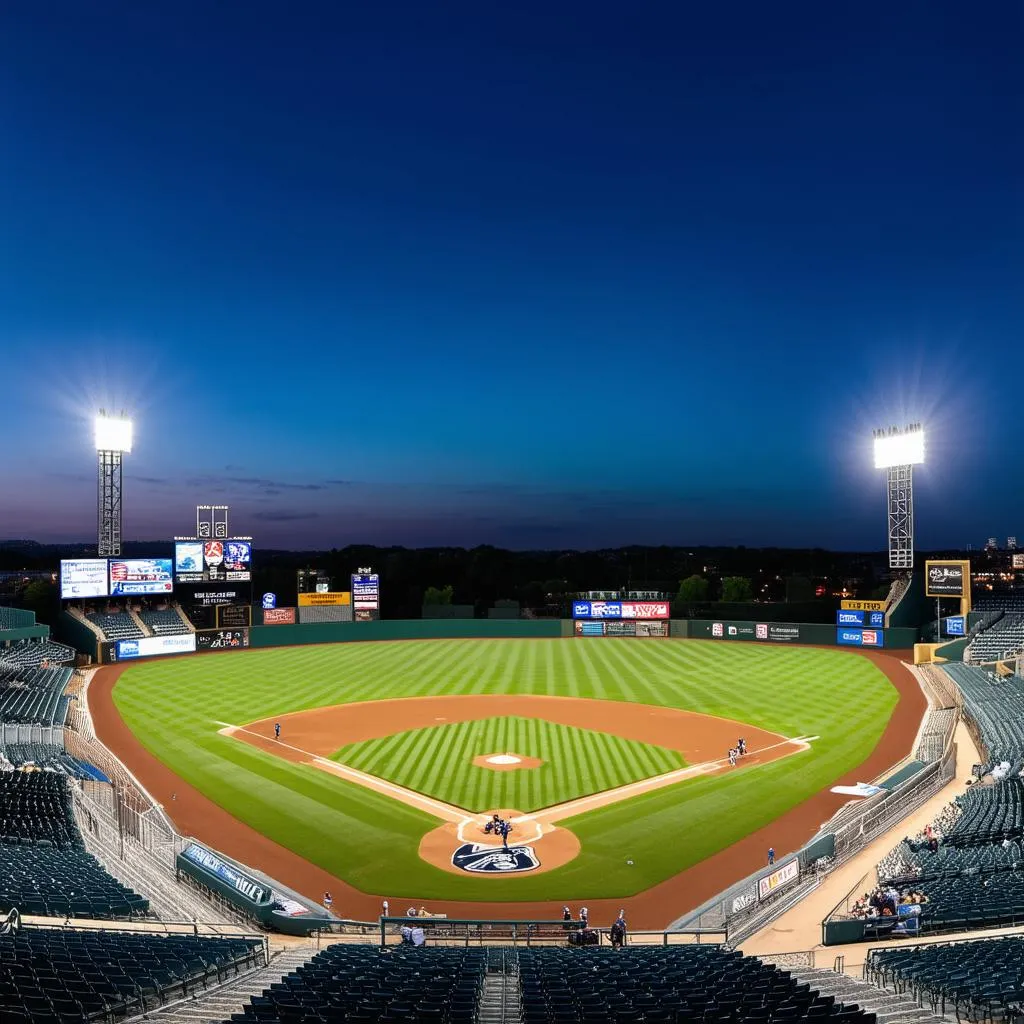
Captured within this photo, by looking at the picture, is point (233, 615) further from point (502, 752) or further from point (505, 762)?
point (505, 762)

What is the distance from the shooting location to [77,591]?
56.2 m

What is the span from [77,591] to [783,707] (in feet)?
155

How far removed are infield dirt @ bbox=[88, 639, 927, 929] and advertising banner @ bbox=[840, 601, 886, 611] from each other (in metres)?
31.0

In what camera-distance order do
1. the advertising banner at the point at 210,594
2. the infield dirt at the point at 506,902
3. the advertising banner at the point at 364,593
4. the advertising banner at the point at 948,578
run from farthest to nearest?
the advertising banner at the point at 364,593
the advertising banner at the point at 210,594
the advertising banner at the point at 948,578
the infield dirt at the point at 506,902

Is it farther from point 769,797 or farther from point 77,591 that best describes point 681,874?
point 77,591

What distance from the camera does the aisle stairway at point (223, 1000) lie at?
9680mm

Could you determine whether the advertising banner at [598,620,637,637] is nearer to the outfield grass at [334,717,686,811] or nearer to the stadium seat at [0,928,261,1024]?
the outfield grass at [334,717,686,811]

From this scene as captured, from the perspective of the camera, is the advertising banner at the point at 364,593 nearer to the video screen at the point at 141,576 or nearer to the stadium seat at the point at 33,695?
the video screen at the point at 141,576

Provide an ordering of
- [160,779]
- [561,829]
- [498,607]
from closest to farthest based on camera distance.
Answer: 1. [561,829]
2. [160,779]
3. [498,607]

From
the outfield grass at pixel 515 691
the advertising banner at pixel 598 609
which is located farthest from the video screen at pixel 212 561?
the advertising banner at pixel 598 609

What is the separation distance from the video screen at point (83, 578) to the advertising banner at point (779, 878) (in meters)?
52.6

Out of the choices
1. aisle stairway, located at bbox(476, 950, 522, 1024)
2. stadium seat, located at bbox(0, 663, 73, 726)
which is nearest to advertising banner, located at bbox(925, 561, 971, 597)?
→ aisle stairway, located at bbox(476, 950, 522, 1024)

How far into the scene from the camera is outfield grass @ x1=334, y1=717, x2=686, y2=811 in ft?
86.4

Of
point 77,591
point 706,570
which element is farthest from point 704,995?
point 706,570
